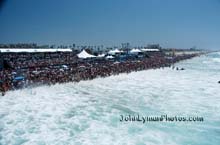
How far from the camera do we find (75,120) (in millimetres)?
11984

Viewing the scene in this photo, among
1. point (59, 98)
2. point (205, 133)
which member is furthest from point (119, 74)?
point (205, 133)

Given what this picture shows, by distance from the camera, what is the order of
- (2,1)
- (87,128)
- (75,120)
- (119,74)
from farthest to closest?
(119,74) < (75,120) < (87,128) < (2,1)

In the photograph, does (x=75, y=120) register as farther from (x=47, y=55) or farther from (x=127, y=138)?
(x=47, y=55)

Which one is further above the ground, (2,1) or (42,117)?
(2,1)

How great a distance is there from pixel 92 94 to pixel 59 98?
258cm

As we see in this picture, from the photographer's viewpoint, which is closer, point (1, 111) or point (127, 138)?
point (127, 138)

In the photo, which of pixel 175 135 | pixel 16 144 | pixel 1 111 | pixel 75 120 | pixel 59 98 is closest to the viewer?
pixel 16 144

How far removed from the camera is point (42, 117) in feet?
41.0

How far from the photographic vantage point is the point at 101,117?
1245 cm

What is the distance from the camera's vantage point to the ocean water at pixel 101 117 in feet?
31.5

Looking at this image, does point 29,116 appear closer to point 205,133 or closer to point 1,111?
point 1,111

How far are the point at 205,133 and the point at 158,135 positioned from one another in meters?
1.86

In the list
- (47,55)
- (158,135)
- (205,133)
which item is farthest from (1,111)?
(47,55)

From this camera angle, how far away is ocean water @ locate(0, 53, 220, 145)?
961 cm
